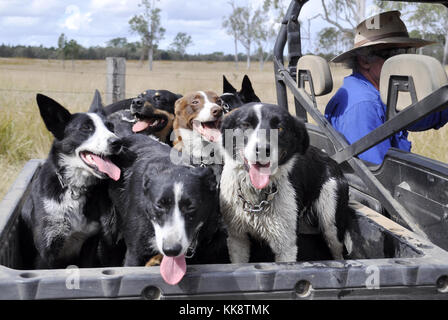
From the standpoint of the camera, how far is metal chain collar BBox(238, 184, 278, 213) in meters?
2.72

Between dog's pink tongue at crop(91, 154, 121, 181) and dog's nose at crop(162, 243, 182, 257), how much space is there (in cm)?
85

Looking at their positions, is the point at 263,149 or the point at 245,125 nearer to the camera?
the point at 263,149

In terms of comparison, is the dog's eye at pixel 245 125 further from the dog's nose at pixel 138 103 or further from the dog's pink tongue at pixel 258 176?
the dog's nose at pixel 138 103

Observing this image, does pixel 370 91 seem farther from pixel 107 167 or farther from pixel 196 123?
pixel 107 167

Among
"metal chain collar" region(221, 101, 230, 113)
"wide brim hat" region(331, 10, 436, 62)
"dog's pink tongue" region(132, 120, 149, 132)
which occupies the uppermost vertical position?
"wide brim hat" region(331, 10, 436, 62)

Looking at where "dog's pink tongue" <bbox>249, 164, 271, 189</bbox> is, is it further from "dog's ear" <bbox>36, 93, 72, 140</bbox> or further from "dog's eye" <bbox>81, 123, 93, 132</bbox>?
"dog's ear" <bbox>36, 93, 72, 140</bbox>

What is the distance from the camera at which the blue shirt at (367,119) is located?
3584mm

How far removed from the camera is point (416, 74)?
2406 mm

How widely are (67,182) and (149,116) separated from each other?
4.61ft

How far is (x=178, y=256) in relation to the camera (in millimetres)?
2018

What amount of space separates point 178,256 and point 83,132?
1.24 m

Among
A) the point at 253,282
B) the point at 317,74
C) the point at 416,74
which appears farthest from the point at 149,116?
the point at 253,282

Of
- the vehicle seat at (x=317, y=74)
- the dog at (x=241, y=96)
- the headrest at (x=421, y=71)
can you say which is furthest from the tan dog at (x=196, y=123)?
the headrest at (x=421, y=71)

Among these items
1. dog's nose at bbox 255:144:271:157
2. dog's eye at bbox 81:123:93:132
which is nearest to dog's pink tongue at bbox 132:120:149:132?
dog's eye at bbox 81:123:93:132
